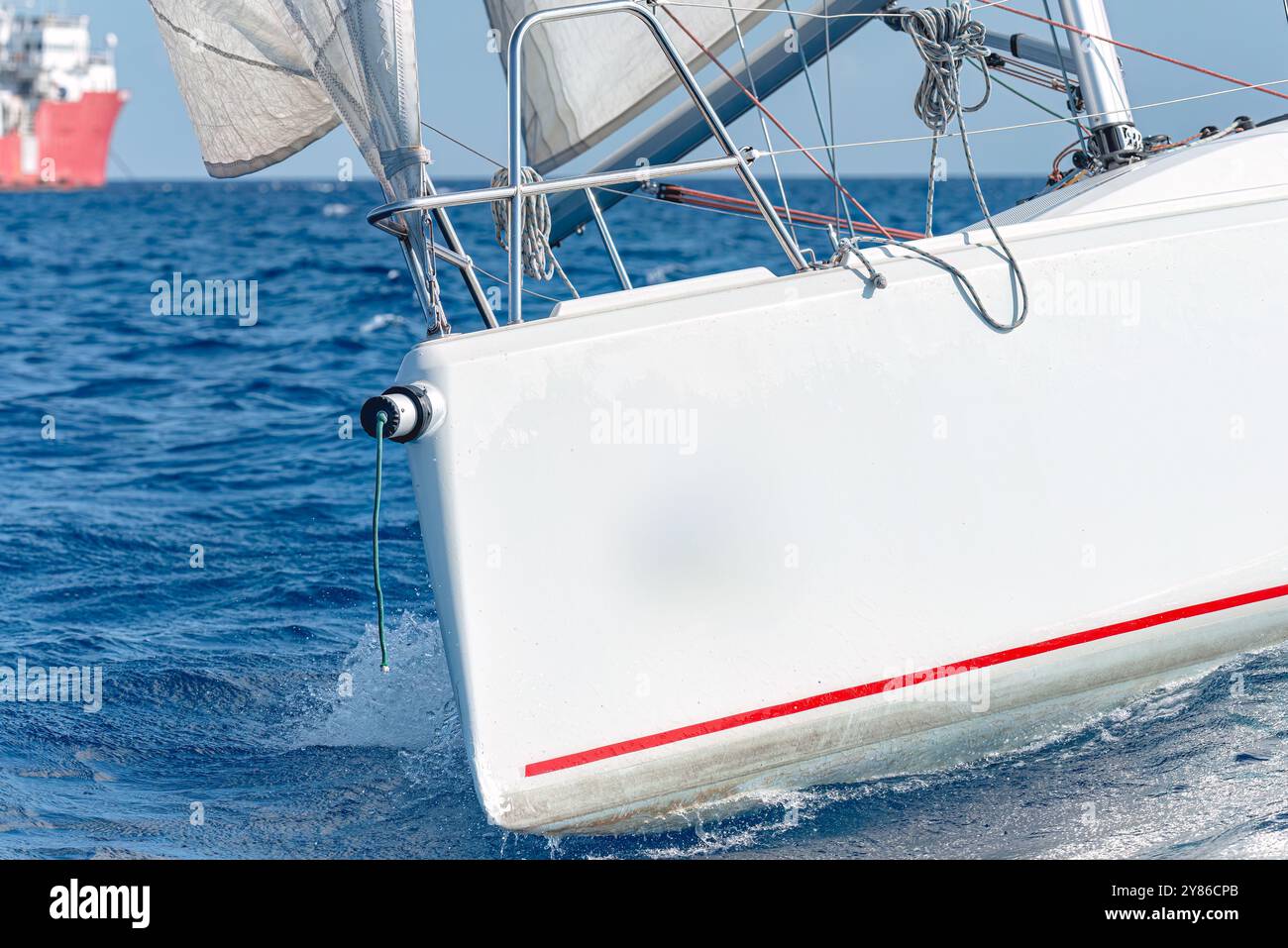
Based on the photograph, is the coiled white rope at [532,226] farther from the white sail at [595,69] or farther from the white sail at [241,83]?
the white sail at [595,69]

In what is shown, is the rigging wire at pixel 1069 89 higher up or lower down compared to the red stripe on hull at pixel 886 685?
higher up

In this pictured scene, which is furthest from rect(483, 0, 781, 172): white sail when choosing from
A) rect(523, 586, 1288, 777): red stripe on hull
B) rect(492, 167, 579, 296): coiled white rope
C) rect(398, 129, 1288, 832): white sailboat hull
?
rect(523, 586, 1288, 777): red stripe on hull

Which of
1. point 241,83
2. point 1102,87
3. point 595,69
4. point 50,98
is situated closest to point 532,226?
point 241,83

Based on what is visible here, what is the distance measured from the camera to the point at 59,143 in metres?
61.5

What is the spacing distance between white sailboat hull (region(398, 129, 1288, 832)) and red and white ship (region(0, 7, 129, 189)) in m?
63.1

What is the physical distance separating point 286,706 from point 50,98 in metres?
64.2

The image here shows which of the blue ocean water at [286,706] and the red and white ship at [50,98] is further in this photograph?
the red and white ship at [50,98]

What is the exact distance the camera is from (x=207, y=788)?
11.6 feet

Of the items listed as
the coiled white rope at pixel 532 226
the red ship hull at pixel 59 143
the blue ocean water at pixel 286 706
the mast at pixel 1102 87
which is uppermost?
the red ship hull at pixel 59 143

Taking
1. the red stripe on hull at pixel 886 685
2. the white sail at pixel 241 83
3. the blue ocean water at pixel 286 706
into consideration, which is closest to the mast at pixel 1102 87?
the red stripe on hull at pixel 886 685

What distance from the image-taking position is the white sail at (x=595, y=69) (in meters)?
4.39

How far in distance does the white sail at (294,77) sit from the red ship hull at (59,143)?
202ft

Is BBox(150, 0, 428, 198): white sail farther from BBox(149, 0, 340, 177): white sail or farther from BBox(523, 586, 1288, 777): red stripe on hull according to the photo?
BBox(523, 586, 1288, 777): red stripe on hull

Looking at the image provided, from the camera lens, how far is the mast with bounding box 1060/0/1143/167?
3.89m
